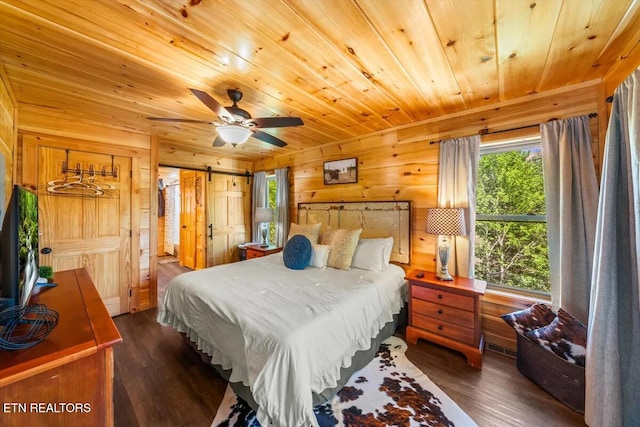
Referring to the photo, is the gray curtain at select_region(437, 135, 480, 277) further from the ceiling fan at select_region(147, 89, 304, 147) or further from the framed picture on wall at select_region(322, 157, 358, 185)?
the ceiling fan at select_region(147, 89, 304, 147)

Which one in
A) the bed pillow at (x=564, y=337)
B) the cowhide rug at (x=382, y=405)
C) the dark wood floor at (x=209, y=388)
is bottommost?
the dark wood floor at (x=209, y=388)

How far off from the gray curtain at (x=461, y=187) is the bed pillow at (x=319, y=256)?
1.39m

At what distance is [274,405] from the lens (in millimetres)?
1330

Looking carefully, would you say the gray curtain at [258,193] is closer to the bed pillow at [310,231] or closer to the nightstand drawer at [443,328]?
the bed pillow at [310,231]

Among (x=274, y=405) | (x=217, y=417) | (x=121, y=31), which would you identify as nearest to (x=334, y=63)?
(x=121, y=31)

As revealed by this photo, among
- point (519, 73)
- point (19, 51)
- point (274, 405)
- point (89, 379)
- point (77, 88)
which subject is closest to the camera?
point (89, 379)

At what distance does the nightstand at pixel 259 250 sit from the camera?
412 cm

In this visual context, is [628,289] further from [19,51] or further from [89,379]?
[19,51]

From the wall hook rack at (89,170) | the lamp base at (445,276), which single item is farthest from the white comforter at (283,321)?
the wall hook rack at (89,170)

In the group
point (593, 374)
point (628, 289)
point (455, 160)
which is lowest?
point (593, 374)

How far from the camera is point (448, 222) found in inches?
93.8

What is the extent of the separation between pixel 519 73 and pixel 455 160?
887 mm

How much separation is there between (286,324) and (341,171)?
2.63 metres

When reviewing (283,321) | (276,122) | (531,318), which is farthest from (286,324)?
(531,318)
